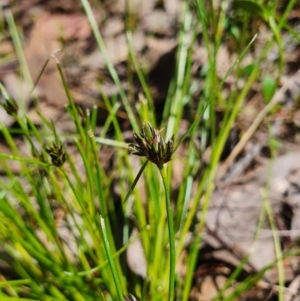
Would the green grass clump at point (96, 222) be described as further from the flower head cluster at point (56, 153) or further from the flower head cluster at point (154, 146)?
the flower head cluster at point (154, 146)

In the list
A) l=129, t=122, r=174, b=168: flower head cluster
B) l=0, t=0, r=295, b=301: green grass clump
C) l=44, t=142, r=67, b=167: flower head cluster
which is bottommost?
l=0, t=0, r=295, b=301: green grass clump

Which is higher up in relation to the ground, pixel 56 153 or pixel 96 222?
pixel 56 153

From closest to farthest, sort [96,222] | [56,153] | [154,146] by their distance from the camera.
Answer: [154,146] → [56,153] → [96,222]

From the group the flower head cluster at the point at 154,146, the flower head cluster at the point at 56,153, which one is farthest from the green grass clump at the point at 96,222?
the flower head cluster at the point at 154,146

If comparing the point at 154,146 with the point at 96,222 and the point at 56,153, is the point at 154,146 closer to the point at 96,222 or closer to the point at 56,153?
the point at 56,153

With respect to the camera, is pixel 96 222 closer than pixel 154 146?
No

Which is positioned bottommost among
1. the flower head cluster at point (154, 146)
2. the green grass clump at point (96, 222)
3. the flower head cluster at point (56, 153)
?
the green grass clump at point (96, 222)

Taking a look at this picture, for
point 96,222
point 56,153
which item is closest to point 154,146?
point 56,153

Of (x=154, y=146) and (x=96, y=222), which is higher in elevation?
(x=154, y=146)

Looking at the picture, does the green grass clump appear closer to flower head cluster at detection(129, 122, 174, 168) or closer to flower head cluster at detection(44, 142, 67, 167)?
flower head cluster at detection(44, 142, 67, 167)

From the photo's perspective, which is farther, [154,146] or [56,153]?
[56,153]

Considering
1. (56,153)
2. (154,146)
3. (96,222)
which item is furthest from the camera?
(96,222)

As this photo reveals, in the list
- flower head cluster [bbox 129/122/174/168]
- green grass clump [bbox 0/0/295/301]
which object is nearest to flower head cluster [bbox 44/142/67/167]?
green grass clump [bbox 0/0/295/301]

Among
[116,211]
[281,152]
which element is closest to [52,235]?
[116,211]
